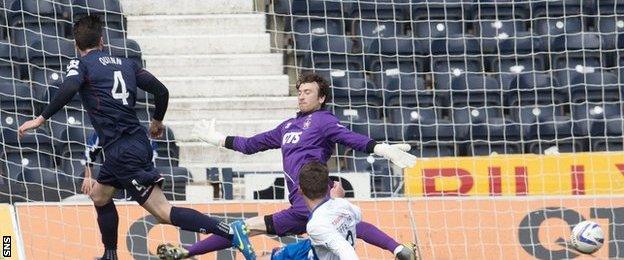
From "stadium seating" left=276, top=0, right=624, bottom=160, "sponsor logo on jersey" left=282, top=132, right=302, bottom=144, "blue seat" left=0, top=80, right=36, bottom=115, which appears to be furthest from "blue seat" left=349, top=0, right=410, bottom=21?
"sponsor logo on jersey" left=282, top=132, right=302, bottom=144

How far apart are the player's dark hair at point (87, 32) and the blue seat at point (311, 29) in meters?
5.73

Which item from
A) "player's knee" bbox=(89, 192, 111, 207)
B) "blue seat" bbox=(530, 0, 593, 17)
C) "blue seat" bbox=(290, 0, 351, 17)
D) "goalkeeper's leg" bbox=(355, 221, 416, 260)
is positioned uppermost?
"blue seat" bbox=(290, 0, 351, 17)

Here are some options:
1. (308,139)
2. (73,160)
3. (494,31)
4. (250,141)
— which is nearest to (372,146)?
(308,139)

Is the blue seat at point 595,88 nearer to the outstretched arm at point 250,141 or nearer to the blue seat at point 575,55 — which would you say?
the blue seat at point 575,55

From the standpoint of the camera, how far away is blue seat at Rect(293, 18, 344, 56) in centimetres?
1627

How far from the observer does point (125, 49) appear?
51.2 feet

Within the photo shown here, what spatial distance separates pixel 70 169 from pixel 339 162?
8.30 feet

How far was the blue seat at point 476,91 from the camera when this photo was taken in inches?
629

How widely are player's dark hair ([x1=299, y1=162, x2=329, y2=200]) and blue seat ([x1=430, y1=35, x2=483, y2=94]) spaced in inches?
269

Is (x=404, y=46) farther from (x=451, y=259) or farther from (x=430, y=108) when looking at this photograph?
(x=451, y=259)

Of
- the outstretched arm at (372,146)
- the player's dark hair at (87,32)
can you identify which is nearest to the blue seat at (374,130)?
the outstretched arm at (372,146)

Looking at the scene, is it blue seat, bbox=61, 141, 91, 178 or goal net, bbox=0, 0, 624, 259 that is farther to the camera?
blue seat, bbox=61, 141, 91, 178

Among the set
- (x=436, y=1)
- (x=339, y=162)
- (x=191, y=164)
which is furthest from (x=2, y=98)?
(x=436, y=1)

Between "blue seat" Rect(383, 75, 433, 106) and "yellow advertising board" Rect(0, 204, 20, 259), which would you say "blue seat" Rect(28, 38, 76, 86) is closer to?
"yellow advertising board" Rect(0, 204, 20, 259)
